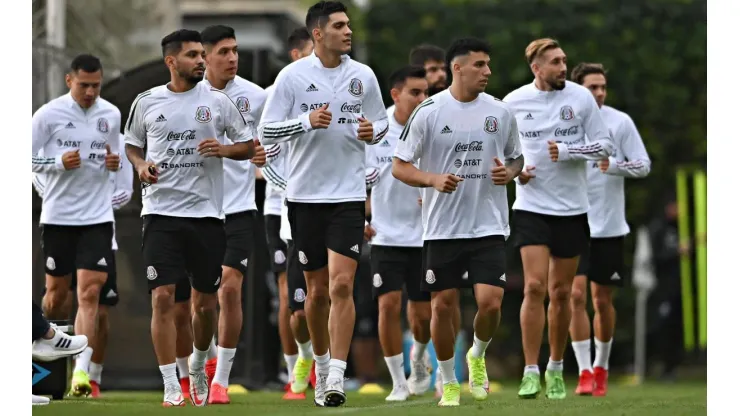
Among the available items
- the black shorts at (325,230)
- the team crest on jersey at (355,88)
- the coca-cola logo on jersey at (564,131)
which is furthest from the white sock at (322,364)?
the coca-cola logo on jersey at (564,131)

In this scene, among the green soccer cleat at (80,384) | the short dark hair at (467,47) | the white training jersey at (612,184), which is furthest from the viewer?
the white training jersey at (612,184)

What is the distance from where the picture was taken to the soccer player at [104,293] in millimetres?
15578

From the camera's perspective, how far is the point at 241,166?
15.2 meters

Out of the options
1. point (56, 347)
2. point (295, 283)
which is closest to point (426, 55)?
point (295, 283)

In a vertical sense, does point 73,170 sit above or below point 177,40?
below

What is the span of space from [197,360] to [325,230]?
1518mm

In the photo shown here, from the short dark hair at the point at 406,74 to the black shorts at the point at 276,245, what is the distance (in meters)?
1.72

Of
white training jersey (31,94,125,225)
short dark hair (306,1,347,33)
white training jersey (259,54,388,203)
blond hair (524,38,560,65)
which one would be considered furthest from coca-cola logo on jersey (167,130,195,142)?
blond hair (524,38,560,65)

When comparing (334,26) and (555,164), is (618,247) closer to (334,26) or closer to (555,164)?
(555,164)

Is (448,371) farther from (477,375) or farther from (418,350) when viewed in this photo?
(418,350)

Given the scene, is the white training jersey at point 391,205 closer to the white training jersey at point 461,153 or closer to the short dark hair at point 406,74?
the short dark hair at point 406,74

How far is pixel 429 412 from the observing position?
11867 millimetres

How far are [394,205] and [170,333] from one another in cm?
320
